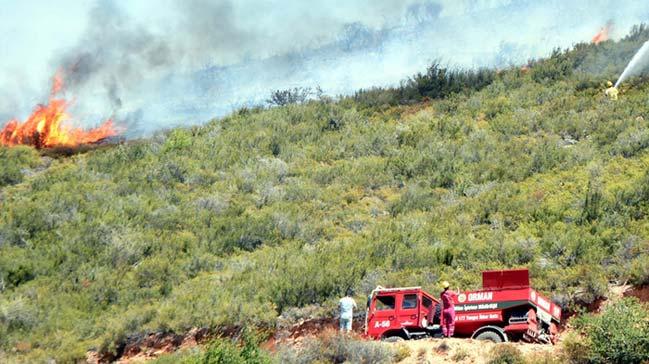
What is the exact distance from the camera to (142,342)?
75.8 feet

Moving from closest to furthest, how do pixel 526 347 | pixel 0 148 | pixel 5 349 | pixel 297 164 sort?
pixel 526 347
pixel 5 349
pixel 297 164
pixel 0 148

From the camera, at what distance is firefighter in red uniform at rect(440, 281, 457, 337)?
63.4 ft

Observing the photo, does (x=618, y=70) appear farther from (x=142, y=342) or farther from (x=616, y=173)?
(x=142, y=342)

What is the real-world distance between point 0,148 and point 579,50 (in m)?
30.0

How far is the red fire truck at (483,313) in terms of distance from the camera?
62.4ft

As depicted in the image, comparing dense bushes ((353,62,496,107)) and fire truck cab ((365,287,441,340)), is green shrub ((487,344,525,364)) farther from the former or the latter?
dense bushes ((353,62,496,107))

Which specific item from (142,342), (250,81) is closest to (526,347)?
(142,342)

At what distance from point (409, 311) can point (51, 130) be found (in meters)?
31.6

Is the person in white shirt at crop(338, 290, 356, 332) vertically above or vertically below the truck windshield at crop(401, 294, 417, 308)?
below

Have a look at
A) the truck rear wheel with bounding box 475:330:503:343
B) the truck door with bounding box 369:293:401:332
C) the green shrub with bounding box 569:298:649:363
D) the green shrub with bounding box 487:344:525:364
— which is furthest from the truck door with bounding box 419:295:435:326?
the green shrub with bounding box 569:298:649:363

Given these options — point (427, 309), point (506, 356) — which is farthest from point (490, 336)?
point (506, 356)

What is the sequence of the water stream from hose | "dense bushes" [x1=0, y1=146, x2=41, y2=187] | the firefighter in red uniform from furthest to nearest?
the water stream from hose < "dense bushes" [x1=0, y1=146, x2=41, y2=187] < the firefighter in red uniform

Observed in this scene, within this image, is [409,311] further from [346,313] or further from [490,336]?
[490,336]

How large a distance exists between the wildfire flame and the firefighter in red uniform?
30417mm
